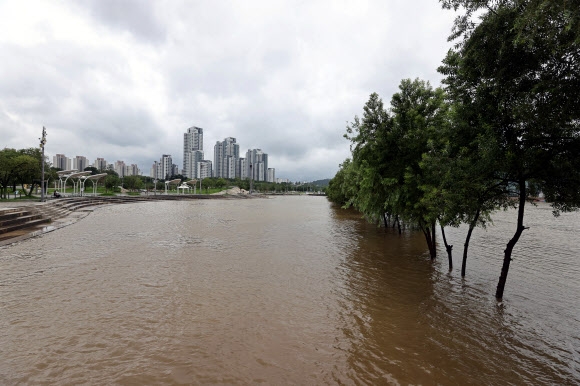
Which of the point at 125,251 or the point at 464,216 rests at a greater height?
the point at 464,216

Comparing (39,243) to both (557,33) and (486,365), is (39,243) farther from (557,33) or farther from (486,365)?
(557,33)

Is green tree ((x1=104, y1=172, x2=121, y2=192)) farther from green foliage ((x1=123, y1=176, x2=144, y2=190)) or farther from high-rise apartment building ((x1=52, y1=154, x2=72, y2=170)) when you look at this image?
high-rise apartment building ((x1=52, y1=154, x2=72, y2=170))

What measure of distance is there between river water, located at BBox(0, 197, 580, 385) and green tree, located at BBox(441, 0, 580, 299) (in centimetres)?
391

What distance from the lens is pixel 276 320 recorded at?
7586 mm

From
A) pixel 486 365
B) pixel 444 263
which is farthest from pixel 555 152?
pixel 444 263

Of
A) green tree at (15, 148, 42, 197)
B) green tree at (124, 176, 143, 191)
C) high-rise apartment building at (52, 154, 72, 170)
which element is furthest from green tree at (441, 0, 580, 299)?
high-rise apartment building at (52, 154, 72, 170)

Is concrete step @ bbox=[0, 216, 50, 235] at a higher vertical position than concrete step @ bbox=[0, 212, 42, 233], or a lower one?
lower

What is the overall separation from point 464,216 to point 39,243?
2069 centimetres

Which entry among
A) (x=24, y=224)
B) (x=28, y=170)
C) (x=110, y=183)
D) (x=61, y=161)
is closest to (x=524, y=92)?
(x=24, y=224)

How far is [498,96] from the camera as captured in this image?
7.43 meters

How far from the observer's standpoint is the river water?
18.0 feet

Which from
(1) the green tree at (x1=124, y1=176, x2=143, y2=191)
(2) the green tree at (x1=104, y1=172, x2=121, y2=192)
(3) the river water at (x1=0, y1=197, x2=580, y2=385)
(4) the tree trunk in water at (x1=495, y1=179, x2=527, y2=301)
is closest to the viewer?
(3) the river water at (x1=0, y1=197, x2=580, y2=385)

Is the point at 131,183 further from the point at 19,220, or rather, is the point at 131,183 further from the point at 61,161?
the point at 61,161

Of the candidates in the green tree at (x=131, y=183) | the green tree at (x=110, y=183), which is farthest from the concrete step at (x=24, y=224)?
the green tree at (x=131, y=183)
